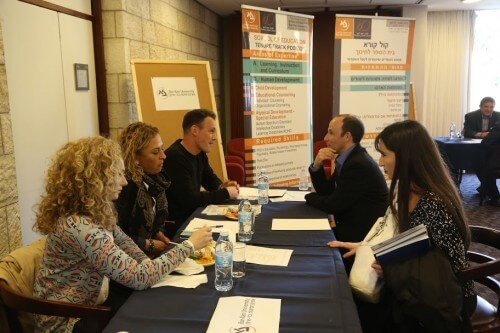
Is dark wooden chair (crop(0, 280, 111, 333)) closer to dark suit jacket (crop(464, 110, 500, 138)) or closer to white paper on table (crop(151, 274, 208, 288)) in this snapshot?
white paper on table (crop(151, 274, 208, 288))

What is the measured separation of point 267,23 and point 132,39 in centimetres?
125

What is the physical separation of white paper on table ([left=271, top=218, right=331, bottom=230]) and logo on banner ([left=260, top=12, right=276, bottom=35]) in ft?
7.58

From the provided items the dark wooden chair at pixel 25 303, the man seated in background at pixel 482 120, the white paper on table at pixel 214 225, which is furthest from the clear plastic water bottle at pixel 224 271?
the man seated in background at pixel 482 120

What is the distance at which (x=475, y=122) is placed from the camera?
6.22 metres

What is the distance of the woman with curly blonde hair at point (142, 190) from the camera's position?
2111 millimetres

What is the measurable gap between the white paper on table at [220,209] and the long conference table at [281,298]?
66 centimetres

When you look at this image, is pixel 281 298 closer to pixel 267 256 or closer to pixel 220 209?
pixel 267 256

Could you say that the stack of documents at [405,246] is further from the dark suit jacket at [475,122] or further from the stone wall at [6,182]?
the dark suit jacket at [475,122]

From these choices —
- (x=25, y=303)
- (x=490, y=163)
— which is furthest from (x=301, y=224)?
(x=490, y=163)

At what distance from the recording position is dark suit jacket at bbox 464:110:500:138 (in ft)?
20.2

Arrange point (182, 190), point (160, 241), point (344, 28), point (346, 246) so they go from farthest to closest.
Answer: point (344, 28), point (182, 190), point (160, 241), point (346, 246)

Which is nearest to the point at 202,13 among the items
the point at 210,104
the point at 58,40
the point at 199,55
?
the point at 199,55

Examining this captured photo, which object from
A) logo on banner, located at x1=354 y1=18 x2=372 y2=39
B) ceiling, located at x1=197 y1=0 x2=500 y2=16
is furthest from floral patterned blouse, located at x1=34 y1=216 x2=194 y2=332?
ceiling, located at x1=197 y1=0 x2=500 y2=16

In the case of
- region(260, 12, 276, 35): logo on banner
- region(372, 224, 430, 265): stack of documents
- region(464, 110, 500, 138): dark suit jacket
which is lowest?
region(372, 224, 430, 265): stack of documents
